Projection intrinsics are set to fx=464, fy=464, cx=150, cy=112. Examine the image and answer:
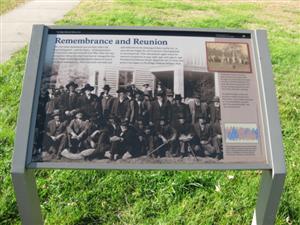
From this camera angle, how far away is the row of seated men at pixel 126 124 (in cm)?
234

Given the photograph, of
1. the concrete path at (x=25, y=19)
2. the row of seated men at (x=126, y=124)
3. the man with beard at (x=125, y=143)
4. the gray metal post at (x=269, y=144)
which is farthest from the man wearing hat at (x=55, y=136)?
the concrete path at (x=25, y=19)

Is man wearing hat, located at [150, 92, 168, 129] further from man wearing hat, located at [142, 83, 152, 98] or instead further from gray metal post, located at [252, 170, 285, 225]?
gray metal post, located at [252, 170, 285, 225]

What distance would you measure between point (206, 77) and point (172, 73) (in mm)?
183

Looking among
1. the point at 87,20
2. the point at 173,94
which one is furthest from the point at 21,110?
the point at 87,20

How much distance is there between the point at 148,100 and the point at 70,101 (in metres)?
0.41

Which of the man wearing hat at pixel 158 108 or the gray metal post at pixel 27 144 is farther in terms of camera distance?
the man wearing hat at pixel 158 108

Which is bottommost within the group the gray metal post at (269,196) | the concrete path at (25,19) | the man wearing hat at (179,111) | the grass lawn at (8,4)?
the gray metal post at (269,196)

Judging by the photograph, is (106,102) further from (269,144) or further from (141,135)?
(269,144)

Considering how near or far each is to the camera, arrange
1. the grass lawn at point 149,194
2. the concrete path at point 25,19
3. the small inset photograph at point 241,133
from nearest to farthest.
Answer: the small inset photograph at point 241,133
the grass lawn at point 149,194
the concrete path at point 25,19

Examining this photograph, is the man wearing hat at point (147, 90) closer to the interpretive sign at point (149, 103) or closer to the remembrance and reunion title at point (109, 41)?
the interpretive sign at point (149, 103)

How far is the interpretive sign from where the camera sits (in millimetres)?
2316

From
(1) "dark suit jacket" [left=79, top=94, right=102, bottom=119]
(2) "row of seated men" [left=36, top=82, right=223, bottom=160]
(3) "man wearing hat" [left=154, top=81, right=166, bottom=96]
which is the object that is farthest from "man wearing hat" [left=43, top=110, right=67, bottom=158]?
(3) "man wearing hat" [left=154, top=81, right=166, bottom=96]

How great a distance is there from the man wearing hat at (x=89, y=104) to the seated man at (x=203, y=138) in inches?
20.5

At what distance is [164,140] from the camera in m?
2.36
